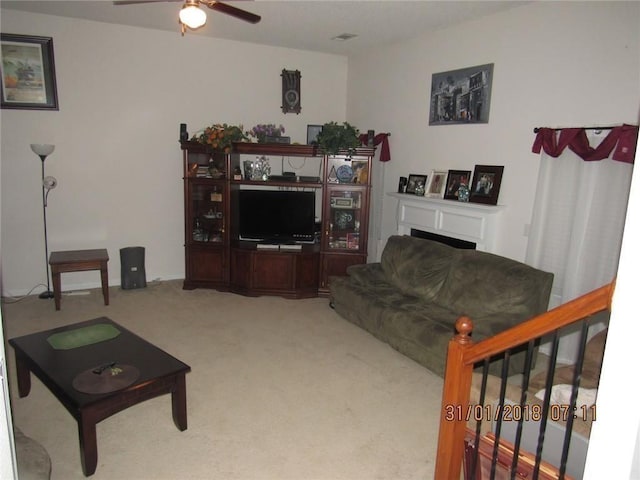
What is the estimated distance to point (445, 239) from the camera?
481 cm

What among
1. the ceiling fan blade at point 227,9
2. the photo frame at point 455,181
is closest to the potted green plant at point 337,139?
the photo frame at point 455,181

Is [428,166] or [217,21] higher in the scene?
[217,21]

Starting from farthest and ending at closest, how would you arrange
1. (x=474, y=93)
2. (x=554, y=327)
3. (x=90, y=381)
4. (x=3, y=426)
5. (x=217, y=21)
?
1. (x=217, y=21)
2. (x=474, y=93)
3. (x=90, y=381)
4. (x=554, y=327)
5. (x=3, y=426)

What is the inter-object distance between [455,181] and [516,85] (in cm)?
107

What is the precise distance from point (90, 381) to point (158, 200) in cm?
353

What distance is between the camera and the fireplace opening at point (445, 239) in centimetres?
455

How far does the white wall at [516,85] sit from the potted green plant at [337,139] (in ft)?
2.18

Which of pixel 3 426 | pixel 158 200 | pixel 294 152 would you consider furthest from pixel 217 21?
pixel 3 426

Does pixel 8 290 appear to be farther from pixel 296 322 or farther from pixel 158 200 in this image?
pixel 296 322

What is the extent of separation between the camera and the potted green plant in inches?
200

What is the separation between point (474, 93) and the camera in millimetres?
4406

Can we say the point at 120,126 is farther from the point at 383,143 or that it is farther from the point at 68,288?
the point at 383,143

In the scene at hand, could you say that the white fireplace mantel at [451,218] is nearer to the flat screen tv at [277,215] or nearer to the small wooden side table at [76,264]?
the flat screen tv at [277,215]
